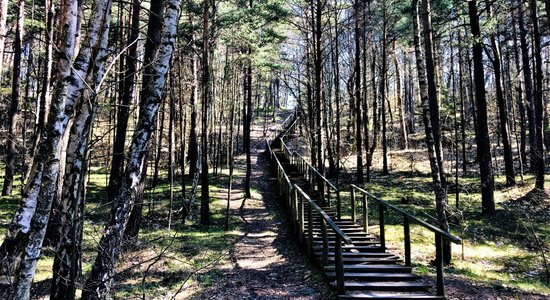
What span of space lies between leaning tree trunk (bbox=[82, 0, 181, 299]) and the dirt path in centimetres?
253

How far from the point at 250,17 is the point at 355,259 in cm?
1228

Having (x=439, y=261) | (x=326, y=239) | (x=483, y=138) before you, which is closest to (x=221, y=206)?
(x=326, y=239)

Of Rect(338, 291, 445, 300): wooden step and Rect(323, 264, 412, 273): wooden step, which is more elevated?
Rect(323, 264, 412, 273): wooden step

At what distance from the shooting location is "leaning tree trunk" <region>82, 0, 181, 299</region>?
4.34 meters

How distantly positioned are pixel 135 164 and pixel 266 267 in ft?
15.1

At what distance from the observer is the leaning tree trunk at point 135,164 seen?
171 inches

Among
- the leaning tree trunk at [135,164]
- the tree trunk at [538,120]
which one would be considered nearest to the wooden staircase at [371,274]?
the leaning tree trunk at [135,164]

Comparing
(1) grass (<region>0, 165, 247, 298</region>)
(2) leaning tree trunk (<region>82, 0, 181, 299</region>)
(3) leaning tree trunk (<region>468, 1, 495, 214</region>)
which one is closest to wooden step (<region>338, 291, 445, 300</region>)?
(1) grass (<region>0, 165, 247, 298</region>)

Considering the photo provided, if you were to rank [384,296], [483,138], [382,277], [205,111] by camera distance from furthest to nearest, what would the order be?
[483,138]
[205,111]
[382,277]
[384,296]

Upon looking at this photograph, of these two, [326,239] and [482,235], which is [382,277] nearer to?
[326,239]

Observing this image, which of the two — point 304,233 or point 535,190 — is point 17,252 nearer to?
point 304,233

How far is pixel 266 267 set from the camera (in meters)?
8.17

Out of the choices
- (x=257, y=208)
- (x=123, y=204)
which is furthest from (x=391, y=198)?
(x=123, y=204)

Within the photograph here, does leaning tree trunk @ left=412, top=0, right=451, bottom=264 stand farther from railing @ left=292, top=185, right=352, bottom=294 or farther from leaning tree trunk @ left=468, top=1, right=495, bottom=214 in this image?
leaning tree trunk @ left=468, top=1, right=495, bottom=214
